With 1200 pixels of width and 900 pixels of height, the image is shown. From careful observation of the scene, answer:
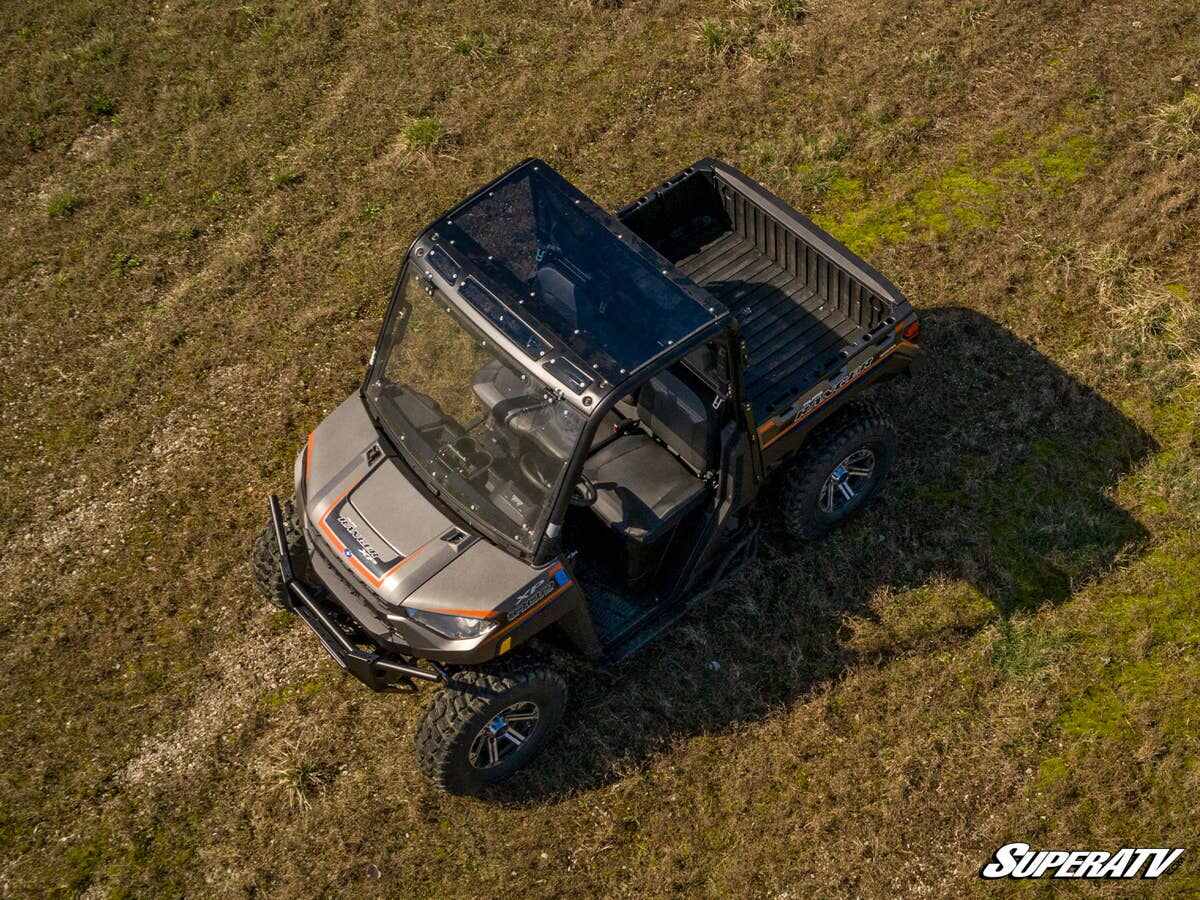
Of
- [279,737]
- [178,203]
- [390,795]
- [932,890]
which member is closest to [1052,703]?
[932,890]

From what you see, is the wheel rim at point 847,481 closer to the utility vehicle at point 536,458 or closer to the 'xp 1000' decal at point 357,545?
the utility vehicle at point 536,458

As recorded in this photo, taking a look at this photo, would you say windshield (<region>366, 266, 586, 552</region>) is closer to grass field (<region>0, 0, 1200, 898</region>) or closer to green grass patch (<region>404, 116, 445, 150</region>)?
grass field (<region>0, 0, 1200, 898</region>)

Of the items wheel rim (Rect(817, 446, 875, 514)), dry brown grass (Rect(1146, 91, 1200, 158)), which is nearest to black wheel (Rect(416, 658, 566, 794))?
Result: wheel rim (Rect(817, 446, 875, 514))

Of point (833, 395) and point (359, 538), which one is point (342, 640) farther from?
point (833, 395)

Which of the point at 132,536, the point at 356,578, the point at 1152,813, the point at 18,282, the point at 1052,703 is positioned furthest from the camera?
the point at 18,282

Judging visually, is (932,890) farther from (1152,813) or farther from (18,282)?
(18,282)

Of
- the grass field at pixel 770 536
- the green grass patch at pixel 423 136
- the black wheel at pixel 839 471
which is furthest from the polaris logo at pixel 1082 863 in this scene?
the green grass patch at pixel 423 136

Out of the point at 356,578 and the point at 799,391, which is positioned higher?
the point at 799,391
